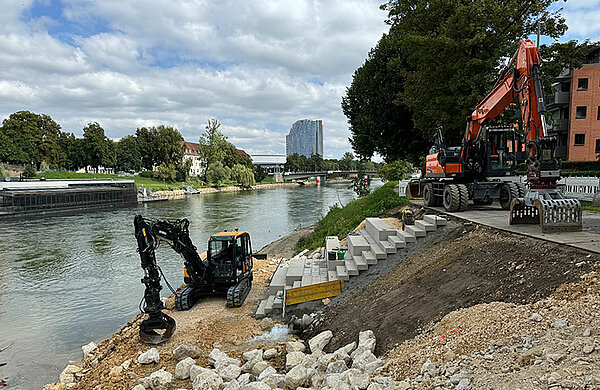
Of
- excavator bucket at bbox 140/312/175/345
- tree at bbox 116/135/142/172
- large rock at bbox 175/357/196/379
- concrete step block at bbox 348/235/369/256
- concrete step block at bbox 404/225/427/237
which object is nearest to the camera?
large rock at bbox 175/357/196/379

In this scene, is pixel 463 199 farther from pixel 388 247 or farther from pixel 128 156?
pixel 128 156

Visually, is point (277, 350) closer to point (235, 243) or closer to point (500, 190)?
point (235, 243)

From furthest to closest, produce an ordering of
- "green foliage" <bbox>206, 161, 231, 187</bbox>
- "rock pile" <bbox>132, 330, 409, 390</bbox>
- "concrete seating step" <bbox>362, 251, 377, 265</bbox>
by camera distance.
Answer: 1. "green foliage" <bbox>206, 161, 231, 187</bbox>
2. "concrete seating step" <bbox>362, 251, 377, 265</bbox>
3. "rock pile" <bbox>132, 330, 409, 390</bbox>

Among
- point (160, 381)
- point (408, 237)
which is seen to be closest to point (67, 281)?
point (160, 381)

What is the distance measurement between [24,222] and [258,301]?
3115 cm

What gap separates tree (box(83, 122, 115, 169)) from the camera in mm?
71312

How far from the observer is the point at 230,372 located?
6238 mm

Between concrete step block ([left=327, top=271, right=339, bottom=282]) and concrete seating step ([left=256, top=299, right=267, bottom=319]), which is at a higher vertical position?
concrete step block ([left=327, top=271, right=339, bottom=282])

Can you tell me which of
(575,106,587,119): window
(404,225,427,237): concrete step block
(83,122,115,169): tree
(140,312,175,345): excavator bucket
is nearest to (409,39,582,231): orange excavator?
(404,225,427,237): concrete step block

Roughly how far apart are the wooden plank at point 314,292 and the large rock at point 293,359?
8.85ft

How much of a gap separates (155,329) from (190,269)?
251 cm

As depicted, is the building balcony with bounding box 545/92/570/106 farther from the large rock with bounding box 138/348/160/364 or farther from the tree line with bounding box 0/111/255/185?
the tree line with bounding box 0/111/255/185

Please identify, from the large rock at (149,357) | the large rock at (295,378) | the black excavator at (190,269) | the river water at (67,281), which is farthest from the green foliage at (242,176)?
the large rock at (295,378)

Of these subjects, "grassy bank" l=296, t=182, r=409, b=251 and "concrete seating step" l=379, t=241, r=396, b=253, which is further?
"grassy bank" l=296, t=182, r=409, b=251
